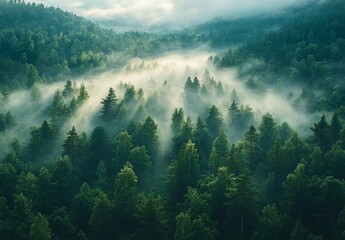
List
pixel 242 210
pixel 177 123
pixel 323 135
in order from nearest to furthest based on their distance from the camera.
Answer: pixel 242 210 < pixel 323 135 < pixel 177 123

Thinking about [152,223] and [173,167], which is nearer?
[152,223]

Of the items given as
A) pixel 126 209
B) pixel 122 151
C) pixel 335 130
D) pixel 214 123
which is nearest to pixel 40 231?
pixel 126 209

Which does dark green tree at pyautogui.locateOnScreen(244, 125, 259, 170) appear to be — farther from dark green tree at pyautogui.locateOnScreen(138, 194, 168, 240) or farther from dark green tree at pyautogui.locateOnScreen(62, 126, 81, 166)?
dark green tree at pyautogui.locateOnScreen(62, 126, 81, 166)

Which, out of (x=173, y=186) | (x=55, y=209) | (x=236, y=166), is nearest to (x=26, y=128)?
(x=55, y=209)

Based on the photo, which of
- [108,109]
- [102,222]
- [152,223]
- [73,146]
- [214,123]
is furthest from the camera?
[108,109]

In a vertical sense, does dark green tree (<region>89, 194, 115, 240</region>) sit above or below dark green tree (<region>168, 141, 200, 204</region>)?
below

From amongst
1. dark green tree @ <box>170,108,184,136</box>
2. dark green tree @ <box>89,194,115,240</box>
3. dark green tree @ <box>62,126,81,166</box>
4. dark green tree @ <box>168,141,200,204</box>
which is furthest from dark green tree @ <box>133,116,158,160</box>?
dark green tree @ <box>89,194,115,240</box>

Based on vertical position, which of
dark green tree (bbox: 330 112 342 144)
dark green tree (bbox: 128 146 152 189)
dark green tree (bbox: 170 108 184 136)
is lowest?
dark green tree (bbox: 128 146 152 189)

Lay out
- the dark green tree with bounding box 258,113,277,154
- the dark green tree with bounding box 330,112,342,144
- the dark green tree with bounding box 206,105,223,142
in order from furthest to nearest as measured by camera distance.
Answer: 1. the dark green tree with bounding box 206,105,223,142
2. the dark green tree with bounding box 258,113,277,154
3. the dark green tree with bounding box 330,112,342,144

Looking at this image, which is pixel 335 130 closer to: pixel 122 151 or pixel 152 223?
pixel 122 151

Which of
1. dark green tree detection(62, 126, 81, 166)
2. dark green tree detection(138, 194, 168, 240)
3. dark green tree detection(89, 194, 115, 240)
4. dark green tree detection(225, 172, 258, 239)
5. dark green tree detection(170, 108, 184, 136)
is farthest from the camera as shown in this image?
dark green tree detection(170, 108, 184, 136)

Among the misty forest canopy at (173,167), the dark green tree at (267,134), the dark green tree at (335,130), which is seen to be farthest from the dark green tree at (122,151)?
the dark green tree at (335,130)
